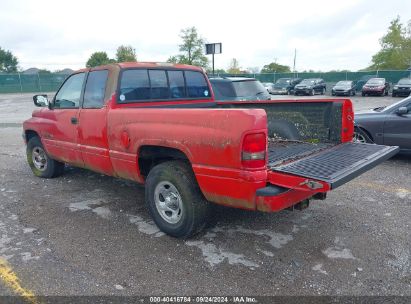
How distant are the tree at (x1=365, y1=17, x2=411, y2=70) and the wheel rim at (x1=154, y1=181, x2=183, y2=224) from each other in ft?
170

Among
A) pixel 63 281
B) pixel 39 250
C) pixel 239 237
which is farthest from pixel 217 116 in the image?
pixel 39 250

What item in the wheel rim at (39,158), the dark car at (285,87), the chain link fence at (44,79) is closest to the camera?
the wheel rim at (39,158)

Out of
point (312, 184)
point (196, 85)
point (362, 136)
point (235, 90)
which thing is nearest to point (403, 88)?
point (235, 90)

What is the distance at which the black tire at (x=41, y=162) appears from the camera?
19.7 feet

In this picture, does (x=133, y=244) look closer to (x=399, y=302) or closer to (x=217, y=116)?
(x=217, y=116)

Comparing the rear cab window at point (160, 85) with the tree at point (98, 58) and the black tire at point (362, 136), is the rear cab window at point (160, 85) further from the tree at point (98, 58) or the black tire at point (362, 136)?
the tree at point (98, 58)

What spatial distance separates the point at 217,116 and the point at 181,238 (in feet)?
4.80

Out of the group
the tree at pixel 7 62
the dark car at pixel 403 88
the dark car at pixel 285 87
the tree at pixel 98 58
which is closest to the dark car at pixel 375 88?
the dark car at pixel 403 88

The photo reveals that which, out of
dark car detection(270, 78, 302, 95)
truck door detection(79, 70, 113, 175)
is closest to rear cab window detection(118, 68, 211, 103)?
truck door detection(79, 70, 113, 175)

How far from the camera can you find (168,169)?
3629 mm

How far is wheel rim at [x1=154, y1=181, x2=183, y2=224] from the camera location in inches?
145

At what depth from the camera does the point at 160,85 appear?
4785 mm

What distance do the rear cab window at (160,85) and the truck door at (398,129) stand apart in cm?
373

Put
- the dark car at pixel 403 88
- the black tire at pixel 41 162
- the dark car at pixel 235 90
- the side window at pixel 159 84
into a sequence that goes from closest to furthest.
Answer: the side window at pixel 159 84
the black tire at pixel 41 162
the dark car at pixel 235 90
the dark car at pixel 403 88
